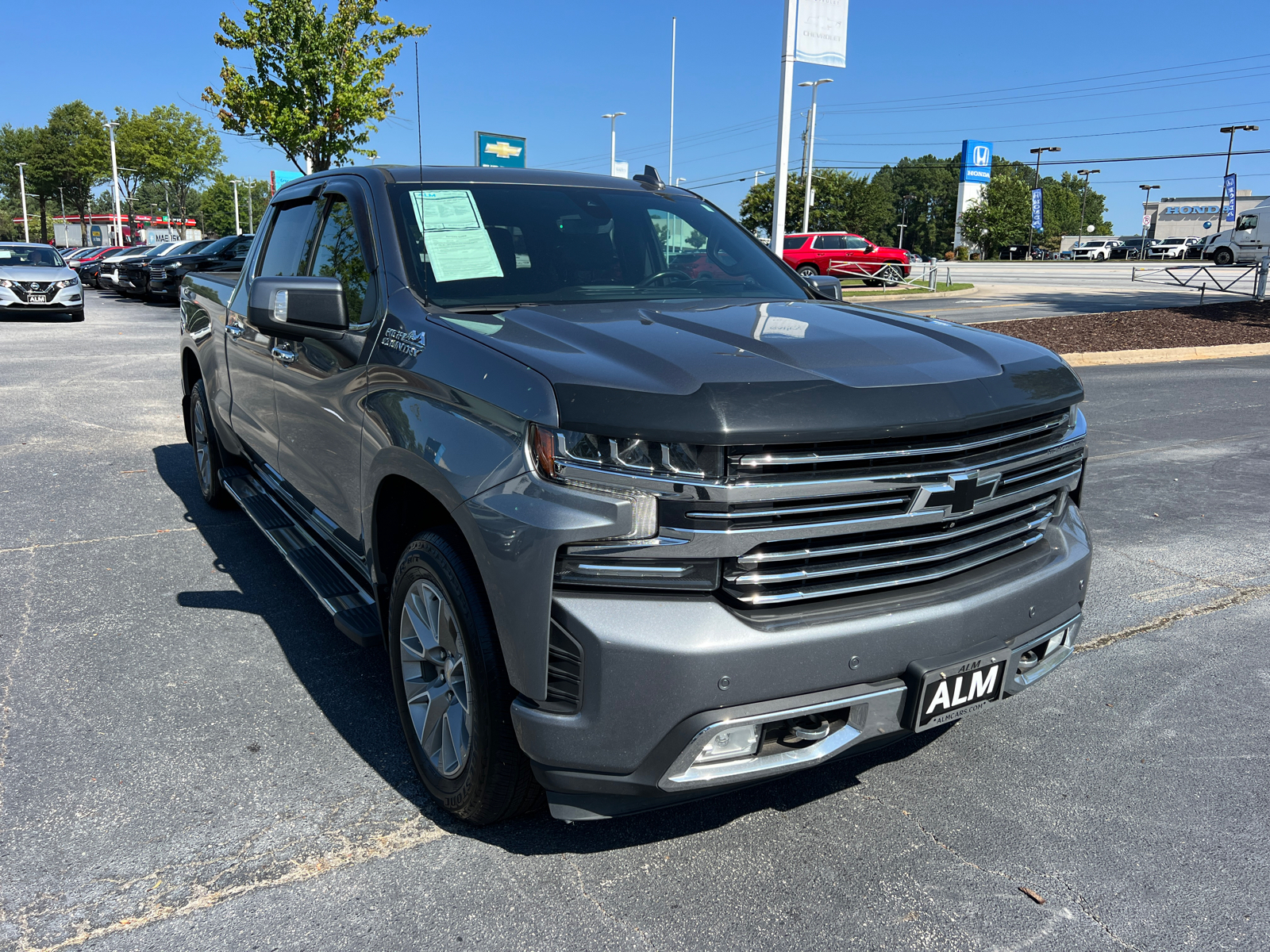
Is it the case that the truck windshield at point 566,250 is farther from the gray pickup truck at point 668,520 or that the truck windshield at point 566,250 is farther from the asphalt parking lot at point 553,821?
the asphalt parking lot at point 553,821

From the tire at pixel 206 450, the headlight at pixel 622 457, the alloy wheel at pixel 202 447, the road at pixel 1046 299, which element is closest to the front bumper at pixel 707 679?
the headlight at pixel 622 457

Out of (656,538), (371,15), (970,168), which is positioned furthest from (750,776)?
(970,168)

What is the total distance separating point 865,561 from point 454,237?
1.90 metres

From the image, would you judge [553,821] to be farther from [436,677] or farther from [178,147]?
[178,147]

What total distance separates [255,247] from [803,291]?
284cm

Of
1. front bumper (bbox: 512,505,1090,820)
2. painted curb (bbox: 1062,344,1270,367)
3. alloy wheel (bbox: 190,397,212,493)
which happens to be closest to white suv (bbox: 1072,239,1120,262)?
painted curb (bbox: 1062,344,1270,367)

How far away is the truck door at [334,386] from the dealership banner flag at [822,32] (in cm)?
1531

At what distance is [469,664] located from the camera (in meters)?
2.47

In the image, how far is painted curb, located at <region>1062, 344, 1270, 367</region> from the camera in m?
14.0

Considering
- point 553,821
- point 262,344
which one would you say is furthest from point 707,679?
point 262,344

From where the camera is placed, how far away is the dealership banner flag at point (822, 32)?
17094mm

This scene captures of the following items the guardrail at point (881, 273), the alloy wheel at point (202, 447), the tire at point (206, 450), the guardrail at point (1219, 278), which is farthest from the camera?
the guardrail at point (881, 273)

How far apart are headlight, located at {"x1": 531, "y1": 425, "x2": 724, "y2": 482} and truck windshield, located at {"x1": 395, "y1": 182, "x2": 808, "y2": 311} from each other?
1015mm

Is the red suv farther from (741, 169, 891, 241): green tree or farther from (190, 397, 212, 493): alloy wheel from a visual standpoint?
(741, 169, 891, 241): green tree
